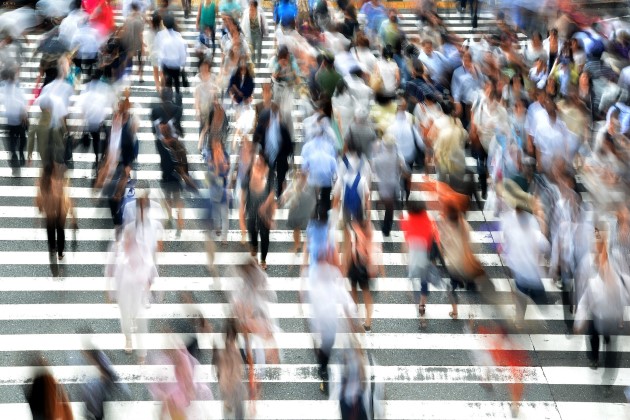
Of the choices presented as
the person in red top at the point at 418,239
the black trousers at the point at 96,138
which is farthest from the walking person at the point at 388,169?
the black trousers at the point at 96,138

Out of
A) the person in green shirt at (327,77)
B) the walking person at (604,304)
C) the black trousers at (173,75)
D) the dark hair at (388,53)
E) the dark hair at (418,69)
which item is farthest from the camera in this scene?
the black trousers at (173,75)

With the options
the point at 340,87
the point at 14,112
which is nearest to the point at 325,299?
the point at 340,87

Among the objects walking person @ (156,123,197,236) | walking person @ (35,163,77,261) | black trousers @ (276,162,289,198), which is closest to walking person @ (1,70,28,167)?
walking person @ (35,163,77,261)

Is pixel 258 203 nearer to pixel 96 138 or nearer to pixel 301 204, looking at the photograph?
pixel 301 204

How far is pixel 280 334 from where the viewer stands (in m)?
10.8

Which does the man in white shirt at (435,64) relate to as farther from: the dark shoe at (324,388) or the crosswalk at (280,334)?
the dark shoe at (324,388)

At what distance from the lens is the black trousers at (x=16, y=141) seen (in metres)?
14.0

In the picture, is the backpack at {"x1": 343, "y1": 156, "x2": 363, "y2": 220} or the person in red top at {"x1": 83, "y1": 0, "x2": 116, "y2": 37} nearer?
the backpack at {"x1": 343, "y1": 156, "x2": 363, "y2": 220}

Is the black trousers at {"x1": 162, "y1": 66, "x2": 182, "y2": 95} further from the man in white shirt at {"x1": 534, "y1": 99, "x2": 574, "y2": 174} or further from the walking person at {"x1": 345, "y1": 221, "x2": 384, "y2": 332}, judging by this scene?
the walking person at {"x1": 345, "y1": 221, "x2": 384, "y2": 332}

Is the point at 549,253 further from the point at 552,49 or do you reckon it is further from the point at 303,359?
the point at 552,49

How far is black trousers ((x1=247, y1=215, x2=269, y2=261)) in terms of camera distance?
11.6 meters

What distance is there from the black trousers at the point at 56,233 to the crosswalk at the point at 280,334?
272 mm

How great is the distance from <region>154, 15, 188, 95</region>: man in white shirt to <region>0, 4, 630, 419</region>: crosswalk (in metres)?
3.36

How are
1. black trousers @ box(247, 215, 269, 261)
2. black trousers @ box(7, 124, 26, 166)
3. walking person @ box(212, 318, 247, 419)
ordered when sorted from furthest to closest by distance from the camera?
black trousers @ box(7, 124, 26, 166) → black trousers @ box(247, 215, 269, 261) → walking person @ box(212, 318, 247, 419)
